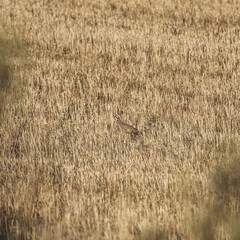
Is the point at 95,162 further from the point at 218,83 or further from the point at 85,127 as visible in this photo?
the point at 218,83

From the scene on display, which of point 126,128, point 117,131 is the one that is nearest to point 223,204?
point 126,128

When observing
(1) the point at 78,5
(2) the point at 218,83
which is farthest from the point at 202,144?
(1) the point at 78,5

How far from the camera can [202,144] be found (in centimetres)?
523

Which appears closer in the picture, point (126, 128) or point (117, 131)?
point (126, 128)

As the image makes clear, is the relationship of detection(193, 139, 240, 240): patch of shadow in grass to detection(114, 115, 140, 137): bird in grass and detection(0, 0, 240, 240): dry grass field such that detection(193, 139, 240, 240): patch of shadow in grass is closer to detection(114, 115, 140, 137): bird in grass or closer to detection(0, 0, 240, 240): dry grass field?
detection(0, 0, 240, 240): dry grass field

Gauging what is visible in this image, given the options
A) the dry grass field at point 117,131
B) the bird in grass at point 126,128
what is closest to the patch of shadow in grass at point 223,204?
the dry grass field at point 117,131

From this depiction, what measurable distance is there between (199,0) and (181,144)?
1092 centimetres

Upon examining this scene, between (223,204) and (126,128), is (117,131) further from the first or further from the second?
(223,204)

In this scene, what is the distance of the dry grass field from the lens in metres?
3.55

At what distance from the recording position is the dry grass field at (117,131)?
3.55 metres

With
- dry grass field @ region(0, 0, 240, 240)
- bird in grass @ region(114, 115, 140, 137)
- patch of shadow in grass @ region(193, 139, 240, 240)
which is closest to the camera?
patch of shadow in grass @ region(193, 139, 240, 240)

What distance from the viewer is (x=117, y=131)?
18.8 feet

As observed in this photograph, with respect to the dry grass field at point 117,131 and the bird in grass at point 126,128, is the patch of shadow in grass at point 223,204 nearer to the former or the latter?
the dry grass field at point 117,131

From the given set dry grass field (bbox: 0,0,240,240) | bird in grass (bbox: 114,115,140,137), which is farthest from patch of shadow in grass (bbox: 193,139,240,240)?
bird in grass (bbox: 114,115,140,137)
